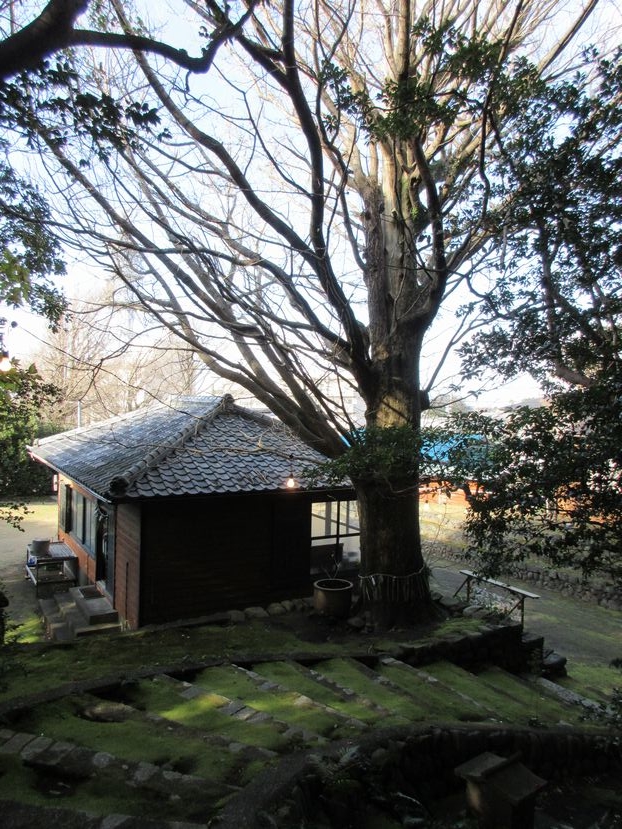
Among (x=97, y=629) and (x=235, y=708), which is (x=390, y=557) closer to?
(x=235, y=708)

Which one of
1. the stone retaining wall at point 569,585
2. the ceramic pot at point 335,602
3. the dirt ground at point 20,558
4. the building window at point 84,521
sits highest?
the building window at point 84,521

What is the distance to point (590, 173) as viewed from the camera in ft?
21.6

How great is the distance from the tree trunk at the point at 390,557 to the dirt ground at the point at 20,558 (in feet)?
19.6

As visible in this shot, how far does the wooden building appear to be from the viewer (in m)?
10.1

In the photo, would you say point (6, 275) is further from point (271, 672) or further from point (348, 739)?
point (271, 672)

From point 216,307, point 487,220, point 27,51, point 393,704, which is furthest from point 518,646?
point 27,51

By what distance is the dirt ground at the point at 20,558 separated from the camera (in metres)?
13.0

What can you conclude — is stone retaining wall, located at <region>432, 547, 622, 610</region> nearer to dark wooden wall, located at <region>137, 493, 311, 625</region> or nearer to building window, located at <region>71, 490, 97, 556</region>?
dark wooden wall, located at <region>137, 493, 311, 625</region>

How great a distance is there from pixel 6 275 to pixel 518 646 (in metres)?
10.1

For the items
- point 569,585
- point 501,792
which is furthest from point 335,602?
point 569,585

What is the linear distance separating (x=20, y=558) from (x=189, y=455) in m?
10.4

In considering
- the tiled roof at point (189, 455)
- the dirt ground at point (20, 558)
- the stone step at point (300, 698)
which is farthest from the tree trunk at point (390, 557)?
the dirt ground at point (20, 558)

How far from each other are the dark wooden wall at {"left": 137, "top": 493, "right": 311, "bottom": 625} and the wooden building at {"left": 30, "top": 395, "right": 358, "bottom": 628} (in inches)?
0.8

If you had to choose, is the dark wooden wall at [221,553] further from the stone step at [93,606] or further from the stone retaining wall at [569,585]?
the stone retaining wall at [569,585]
